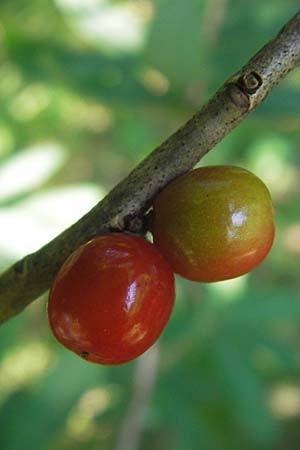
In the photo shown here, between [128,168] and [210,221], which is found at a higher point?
[210,221]

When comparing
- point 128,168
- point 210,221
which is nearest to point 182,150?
point 210,221

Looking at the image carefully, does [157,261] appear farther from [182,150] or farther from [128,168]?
[128,168]

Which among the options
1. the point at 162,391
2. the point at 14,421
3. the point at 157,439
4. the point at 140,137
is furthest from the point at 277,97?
the point at 157,439

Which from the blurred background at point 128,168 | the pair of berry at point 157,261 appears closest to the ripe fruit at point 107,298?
the pair of berry at point 157,261

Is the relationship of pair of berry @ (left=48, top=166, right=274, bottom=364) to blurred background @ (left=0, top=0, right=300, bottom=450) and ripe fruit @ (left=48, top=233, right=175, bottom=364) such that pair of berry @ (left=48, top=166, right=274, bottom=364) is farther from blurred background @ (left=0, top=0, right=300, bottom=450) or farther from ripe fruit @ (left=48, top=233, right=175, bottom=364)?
blurred background @ (left=0, top=0, right=300, bottom=450)

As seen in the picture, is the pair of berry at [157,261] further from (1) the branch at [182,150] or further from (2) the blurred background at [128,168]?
(2) the blurred background at [128,168]

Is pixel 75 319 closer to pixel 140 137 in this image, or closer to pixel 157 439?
pixel 140 137

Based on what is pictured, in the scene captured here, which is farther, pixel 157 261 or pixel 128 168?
pixel 128 168
